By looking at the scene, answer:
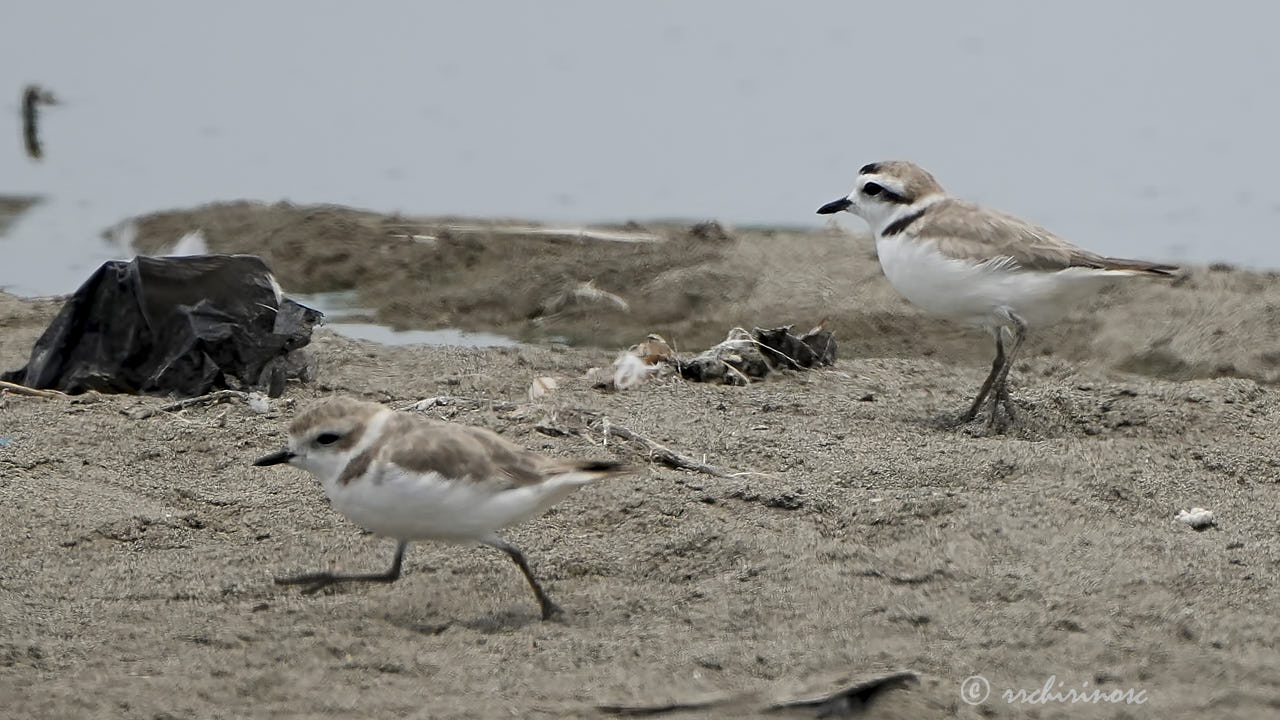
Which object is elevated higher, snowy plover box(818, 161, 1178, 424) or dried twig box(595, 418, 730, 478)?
snowy plover box(818, 161, 1178, 424)

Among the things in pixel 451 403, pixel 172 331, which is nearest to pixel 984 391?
pixel 451 403

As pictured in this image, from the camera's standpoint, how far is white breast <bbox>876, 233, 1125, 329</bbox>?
7277 millimetres

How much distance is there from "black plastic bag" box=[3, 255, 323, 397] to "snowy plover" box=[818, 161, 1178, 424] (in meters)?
2.90

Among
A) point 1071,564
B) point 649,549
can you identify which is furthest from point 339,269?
point 1071,564

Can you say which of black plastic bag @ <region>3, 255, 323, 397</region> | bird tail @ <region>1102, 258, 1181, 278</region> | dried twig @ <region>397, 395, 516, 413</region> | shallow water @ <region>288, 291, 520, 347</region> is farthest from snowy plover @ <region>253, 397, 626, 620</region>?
shallow water @ <region>288, 291, 520, 347</region>

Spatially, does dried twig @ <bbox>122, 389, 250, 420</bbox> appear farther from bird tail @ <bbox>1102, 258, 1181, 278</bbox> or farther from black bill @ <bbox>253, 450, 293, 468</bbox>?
bird tail @ <bbox>1102, 258, 1181, 278</bbox>

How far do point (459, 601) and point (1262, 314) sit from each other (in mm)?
5811

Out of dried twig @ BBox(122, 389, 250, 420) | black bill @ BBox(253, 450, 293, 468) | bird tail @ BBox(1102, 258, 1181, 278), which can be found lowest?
dried twig @ BBox(122, 389, 250, 420)

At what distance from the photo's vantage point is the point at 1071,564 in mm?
5211

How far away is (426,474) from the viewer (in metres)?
4.94

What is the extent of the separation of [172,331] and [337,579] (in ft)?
9.64

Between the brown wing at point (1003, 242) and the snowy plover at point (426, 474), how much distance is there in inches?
112

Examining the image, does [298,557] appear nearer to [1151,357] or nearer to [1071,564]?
[1071,564]

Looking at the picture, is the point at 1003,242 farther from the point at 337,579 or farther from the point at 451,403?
the point at 337,579
